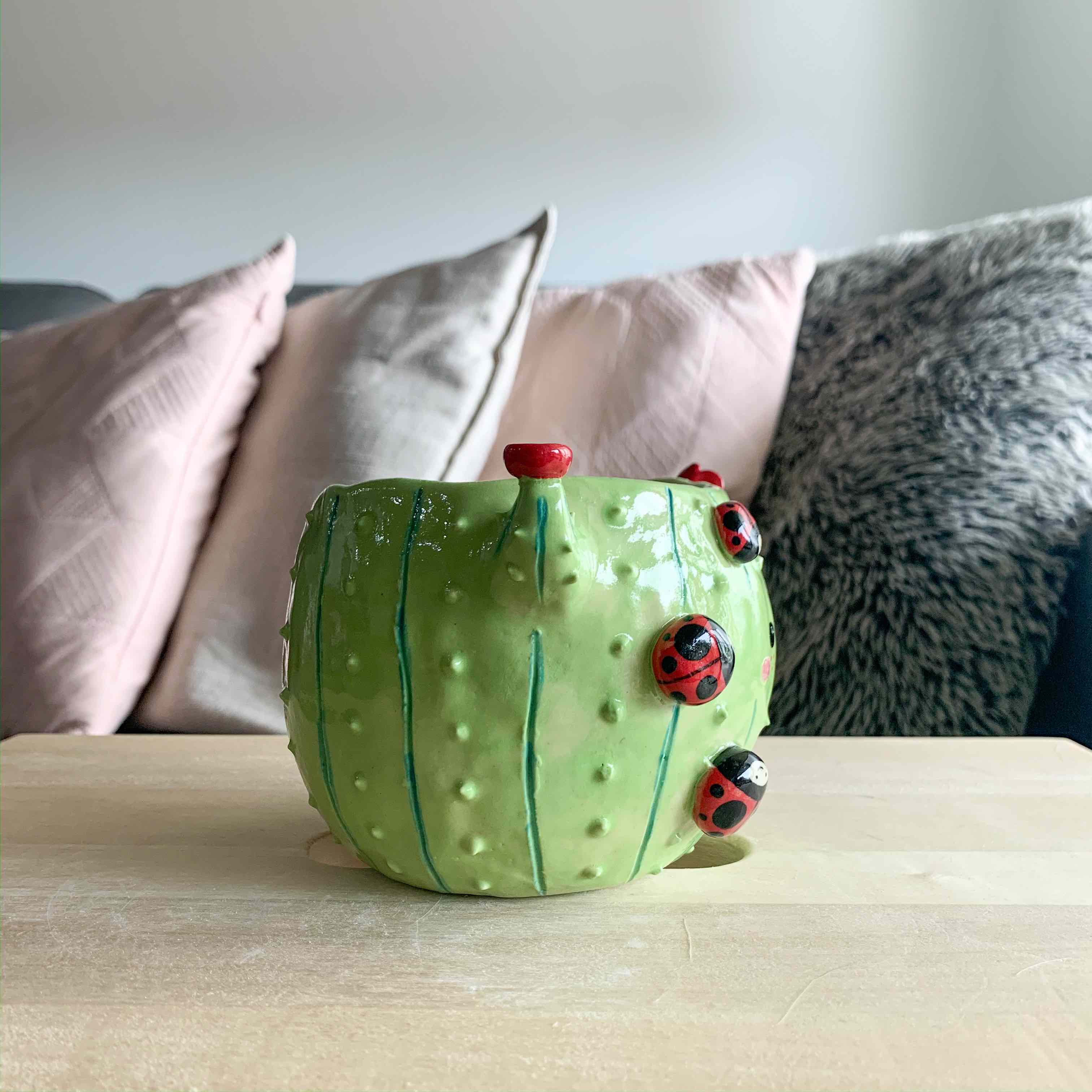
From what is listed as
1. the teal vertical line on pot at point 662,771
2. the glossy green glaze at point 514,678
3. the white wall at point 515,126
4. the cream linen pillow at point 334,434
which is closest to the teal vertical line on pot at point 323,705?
the glossy green glaze at point 514,678

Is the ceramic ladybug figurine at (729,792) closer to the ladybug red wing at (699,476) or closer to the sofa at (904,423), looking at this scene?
the ladybug red wing at (699,476)

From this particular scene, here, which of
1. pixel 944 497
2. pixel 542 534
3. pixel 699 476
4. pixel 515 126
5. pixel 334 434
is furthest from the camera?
pixel 515 126

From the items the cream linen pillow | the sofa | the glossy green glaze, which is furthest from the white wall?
the glossy green glaze

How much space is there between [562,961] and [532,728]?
0.07 meters

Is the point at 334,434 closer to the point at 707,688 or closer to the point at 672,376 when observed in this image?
the point at 672,376

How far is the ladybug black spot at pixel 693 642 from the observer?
32 centimetres

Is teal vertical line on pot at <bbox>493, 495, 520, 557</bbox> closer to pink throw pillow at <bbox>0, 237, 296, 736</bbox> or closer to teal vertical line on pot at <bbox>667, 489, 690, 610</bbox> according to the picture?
teal vertical line on pot at <bbox>667, 489, 690, 610</bbox>

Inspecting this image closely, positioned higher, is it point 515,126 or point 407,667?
point 515,126

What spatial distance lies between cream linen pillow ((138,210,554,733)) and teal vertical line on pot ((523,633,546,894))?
579mm

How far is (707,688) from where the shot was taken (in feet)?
1.07

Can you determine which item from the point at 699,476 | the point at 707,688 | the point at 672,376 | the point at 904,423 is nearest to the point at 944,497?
the point at 904,423

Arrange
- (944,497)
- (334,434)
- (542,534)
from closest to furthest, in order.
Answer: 1. (542,534)
2. (944,497)
3. (334,434)

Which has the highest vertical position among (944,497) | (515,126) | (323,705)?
(515,126)

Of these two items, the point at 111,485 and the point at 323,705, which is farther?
the point at 111,485
